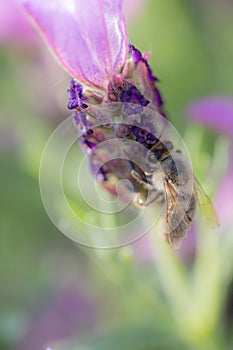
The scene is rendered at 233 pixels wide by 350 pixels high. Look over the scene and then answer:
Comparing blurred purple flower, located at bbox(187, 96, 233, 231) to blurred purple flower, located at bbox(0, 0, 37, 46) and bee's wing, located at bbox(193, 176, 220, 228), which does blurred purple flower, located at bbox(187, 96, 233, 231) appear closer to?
bee's wing, located at bbox(193, 176, 220, 228)

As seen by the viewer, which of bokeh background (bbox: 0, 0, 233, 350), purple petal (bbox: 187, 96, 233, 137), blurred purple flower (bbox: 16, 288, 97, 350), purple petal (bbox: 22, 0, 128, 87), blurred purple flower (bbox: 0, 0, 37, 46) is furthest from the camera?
blurred purple flower (bbox: 0, 0, 37, 46)

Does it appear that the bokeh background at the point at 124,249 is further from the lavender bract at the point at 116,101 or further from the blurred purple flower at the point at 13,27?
the lavender bract at the point at 116,101

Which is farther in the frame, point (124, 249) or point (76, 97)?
point (124, 249)

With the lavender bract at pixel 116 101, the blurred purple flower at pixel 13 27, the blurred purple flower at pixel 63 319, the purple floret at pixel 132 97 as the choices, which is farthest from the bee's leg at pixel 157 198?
the blurred purple flower at pixel 13 27

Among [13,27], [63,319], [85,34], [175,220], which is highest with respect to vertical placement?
[13,27]

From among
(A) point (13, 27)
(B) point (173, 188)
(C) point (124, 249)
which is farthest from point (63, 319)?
(B) point (173, 188)

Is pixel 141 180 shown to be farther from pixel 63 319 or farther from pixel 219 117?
pixel 63 319

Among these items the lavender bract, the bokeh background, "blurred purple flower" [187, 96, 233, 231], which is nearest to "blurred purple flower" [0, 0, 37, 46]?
the bokeh background

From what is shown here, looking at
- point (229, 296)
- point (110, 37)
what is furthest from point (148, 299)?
point (110, 37)
